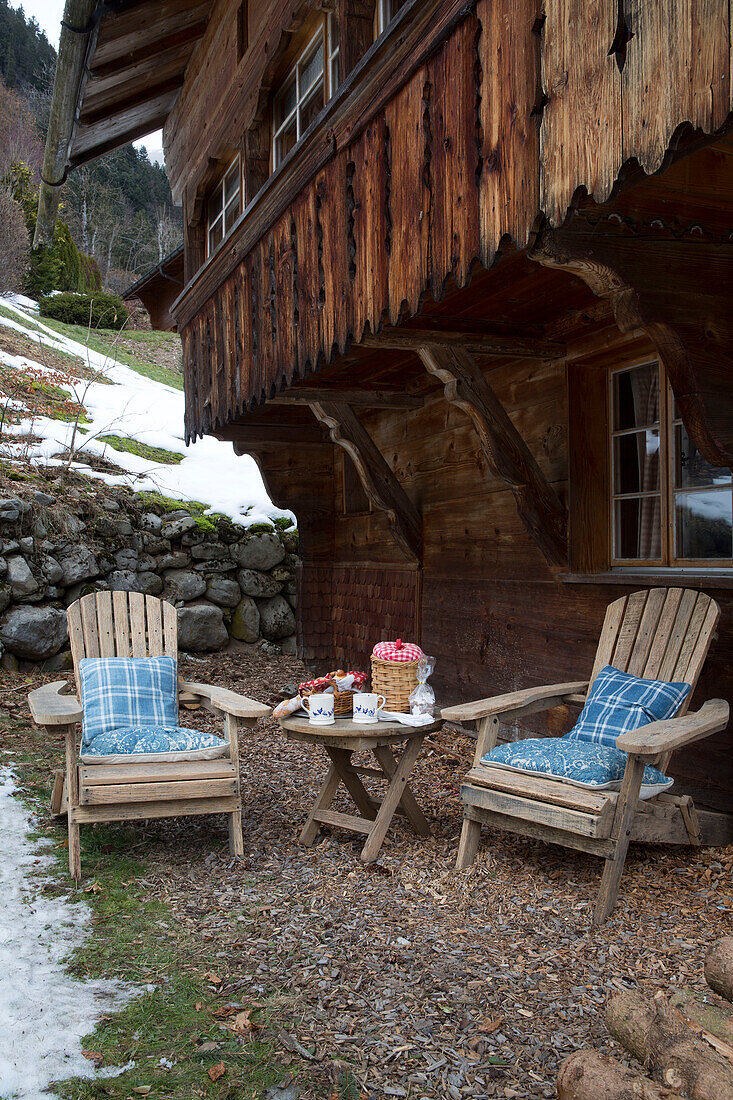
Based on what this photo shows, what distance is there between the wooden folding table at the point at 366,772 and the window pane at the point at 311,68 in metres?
3.78

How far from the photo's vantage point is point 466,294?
3.70 metres

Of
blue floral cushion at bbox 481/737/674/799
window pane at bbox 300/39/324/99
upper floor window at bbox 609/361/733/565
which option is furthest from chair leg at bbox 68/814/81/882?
window pane at bbox 300/39/324/99

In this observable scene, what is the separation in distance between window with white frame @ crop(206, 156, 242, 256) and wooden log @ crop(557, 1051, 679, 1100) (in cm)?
564

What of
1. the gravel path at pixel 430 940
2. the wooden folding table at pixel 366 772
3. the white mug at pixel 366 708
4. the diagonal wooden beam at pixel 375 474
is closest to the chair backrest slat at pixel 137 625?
the gravel path at pixel 430 940

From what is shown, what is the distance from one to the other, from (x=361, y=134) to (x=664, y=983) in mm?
3251

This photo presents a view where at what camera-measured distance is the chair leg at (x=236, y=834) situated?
3.27 meters

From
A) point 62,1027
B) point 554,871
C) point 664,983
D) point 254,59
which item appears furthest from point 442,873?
point 254,59

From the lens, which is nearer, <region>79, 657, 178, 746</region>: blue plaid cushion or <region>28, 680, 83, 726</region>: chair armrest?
<region>28, 680, 83, 726</region>: chair armrest

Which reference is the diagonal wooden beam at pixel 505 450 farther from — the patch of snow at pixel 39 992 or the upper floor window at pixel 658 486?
the patch of snow at pixel 39 992

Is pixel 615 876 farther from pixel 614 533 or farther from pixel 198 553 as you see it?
pixel 198 553

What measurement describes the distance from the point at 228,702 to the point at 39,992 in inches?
54.4

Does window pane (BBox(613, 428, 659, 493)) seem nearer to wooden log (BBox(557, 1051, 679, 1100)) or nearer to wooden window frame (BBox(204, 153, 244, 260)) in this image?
wooden log (BBox(557, 1051, 679, 1100))

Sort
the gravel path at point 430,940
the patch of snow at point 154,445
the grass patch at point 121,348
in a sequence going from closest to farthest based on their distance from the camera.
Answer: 1. the gravel path at point 430,940
2. the patch of snow at point 154,445
3. the grass patch at point 121,348

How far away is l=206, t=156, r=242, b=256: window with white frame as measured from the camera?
20.6 feet
